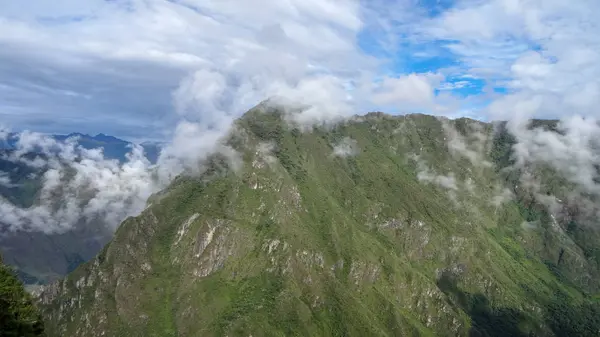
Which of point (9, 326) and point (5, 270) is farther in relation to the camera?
point (5, 270)

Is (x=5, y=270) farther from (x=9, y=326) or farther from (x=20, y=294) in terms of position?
(x=9, y=326)

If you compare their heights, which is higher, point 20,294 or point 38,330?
point 20,294

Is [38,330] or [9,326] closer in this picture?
[9,326]

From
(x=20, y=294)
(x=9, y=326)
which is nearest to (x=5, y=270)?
(x=20, y=294)

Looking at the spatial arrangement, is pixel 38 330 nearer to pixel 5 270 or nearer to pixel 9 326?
pixel 9 326

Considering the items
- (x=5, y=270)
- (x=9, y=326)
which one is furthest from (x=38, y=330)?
(x=5, y=270)
